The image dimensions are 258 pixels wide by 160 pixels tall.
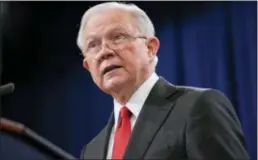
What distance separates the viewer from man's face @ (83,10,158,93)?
2.30 feet

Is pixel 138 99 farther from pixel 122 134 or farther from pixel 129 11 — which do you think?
pixel 129 11

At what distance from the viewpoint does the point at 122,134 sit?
667mm

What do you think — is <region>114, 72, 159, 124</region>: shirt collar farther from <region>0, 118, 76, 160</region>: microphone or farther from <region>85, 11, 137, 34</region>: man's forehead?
<region>0, 118, 76, 160</region>: microphone

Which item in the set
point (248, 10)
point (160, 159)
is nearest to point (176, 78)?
point (248, 10)

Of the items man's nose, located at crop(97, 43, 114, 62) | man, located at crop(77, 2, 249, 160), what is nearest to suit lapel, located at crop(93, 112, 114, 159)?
man, located at crop(77, 2, 249, 160)

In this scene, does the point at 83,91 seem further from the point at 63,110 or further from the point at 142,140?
the point at 142,140

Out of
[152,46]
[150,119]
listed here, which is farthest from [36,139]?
[150,119]

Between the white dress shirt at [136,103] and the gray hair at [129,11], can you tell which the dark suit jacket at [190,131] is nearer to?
the white dress shirt at [136,103]

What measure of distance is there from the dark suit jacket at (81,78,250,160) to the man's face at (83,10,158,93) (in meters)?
0.07

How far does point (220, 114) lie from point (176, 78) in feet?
2.69

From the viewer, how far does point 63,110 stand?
5.25ft

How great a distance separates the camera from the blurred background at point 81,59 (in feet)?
4.57

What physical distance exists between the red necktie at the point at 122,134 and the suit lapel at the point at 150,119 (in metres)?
0.03

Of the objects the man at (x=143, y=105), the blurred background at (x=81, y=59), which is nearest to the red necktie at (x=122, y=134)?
the man at (x=143, y=105)
